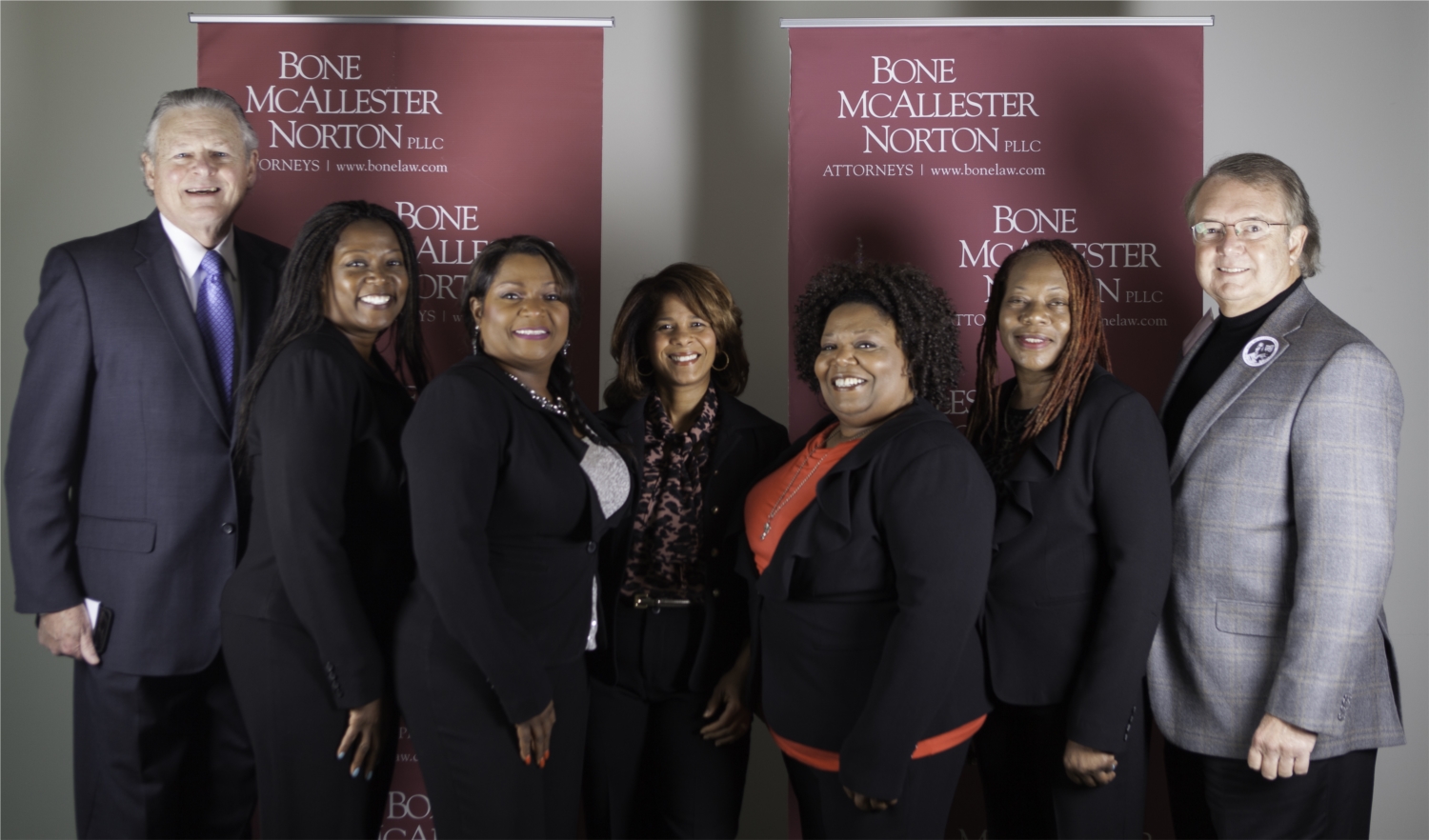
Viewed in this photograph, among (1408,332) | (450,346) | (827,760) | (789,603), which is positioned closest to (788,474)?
(789,603)

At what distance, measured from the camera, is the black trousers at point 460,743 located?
1.94 m

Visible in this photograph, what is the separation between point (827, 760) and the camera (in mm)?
1931

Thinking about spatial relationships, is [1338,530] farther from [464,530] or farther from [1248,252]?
[464,530]

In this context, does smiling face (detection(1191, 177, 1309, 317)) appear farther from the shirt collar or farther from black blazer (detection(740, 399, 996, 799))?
the shirt collar

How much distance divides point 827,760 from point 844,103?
2172 millimetres

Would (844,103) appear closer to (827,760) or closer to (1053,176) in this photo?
(1053,176)

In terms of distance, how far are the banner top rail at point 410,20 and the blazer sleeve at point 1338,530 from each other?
2.45 m

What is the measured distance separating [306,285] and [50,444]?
→ 836 mm

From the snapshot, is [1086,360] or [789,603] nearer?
[789,603]

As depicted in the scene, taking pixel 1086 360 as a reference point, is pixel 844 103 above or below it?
above

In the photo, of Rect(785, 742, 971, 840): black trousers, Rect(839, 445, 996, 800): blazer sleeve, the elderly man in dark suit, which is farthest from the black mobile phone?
Rect(839, 445, 996, 800): blazer sleeve

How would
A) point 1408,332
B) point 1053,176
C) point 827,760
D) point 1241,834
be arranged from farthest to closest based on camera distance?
point 1408,332
point 1053,176
point 1241,834
point 827,760

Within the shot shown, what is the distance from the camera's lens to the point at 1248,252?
7.27ft

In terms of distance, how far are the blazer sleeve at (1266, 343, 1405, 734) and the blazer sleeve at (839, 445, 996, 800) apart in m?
0.75
